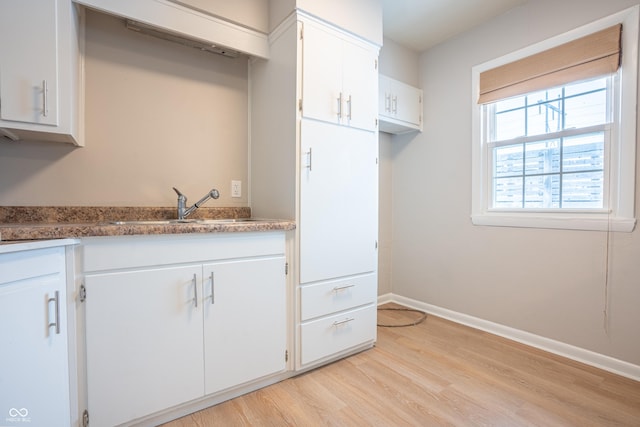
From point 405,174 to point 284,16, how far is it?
6.08 feet

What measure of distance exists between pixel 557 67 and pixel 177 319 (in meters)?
2.83

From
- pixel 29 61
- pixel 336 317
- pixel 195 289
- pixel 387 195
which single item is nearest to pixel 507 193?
pixel 387 195

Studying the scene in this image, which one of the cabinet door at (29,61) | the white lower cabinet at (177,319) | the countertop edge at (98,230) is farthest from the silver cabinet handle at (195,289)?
the cabinet door at (29,61)

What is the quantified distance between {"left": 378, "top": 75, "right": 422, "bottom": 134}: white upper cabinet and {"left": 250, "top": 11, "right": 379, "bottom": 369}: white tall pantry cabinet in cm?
55

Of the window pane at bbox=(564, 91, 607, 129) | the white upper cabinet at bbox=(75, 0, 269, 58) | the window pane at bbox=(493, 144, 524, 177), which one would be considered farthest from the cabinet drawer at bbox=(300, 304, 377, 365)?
the window pane at bbox=(564, 91, 607, 129)

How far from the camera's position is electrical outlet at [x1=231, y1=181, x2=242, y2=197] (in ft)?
6.77

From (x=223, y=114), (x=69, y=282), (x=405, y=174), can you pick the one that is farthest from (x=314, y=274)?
(x=405, y=174)

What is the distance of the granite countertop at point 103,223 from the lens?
1.06 metres

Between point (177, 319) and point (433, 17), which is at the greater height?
point (433, 17)

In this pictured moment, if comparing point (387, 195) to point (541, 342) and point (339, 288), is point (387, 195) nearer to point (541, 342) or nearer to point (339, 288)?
point (339, 288)

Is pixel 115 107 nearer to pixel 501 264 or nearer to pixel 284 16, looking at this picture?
pixel 284 16

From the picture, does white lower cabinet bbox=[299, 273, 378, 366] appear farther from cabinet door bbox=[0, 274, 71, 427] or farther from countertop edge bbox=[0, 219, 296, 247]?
cabinet door bbox=[0, 274, 71, 427]

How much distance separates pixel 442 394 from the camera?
1.55 metres

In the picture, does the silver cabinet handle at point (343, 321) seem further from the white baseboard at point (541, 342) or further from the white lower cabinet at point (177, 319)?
the white baseboard at point (541, 342)
